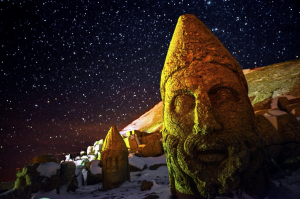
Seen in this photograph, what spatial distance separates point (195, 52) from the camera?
2975mm

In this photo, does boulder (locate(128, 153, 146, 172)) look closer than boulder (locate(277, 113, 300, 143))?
No

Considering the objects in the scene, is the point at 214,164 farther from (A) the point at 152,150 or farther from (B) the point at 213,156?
(A) the point at 152,150

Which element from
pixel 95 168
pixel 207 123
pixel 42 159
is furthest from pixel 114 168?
pixel 207 123

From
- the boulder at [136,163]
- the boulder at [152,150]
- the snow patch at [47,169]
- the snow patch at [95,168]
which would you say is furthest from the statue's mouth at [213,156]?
the boulder at [152,150]

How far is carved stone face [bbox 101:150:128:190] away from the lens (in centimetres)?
602

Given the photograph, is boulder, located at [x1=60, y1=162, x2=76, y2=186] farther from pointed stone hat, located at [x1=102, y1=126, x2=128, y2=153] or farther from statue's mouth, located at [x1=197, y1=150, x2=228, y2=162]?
statue's mouth, located at [x1=197, y1=150, x2=228, y2=162]

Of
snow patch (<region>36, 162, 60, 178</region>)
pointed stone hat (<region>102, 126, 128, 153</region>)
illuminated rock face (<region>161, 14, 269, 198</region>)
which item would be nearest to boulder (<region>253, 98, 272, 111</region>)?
pointed stone hat (<region>102, 126, 128, 153</region>)

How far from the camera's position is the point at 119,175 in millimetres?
6168

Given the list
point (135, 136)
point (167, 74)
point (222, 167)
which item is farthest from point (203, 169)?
point (135, 136)

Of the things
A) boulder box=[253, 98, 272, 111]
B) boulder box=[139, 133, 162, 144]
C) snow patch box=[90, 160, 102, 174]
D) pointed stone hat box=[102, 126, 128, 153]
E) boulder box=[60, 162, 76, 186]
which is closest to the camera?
boulder box=[60, 162, 76, 186]

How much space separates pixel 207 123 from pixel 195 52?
1249 mm

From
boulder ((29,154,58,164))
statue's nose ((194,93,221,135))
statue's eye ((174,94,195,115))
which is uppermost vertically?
statue's eye ((174,94,195,115))

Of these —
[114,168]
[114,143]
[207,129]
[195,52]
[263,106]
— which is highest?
[195,52]

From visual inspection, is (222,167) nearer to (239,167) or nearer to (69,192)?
(239,167)
